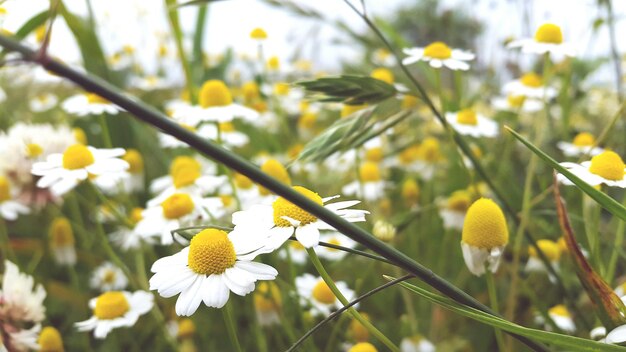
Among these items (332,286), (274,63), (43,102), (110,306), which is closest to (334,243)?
(110,306)

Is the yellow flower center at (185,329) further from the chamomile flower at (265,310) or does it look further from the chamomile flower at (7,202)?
the chamomile flower at (7,202)

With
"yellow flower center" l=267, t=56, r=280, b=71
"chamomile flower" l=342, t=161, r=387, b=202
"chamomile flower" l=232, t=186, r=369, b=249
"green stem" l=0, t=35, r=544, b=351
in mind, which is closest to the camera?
"green stem" l=0, t=35, r=544, b=351

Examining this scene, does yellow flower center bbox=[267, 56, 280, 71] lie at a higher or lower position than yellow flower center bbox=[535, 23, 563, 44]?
lower

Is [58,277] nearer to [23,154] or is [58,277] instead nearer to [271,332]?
[23,154]

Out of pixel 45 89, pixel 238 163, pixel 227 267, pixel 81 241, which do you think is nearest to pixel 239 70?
pixel 45 89

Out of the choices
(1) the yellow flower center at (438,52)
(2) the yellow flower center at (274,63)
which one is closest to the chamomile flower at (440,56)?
(1) the yellow flower center at (438,52)

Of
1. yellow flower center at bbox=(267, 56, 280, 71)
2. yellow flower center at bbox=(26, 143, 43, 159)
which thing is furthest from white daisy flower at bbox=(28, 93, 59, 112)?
yellow flower center at bbox=(26, 143, 43, 159)

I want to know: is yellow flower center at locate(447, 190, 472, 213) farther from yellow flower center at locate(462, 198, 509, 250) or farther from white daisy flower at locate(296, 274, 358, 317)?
yellow flower center at locate(462, 198, 509, 250)
